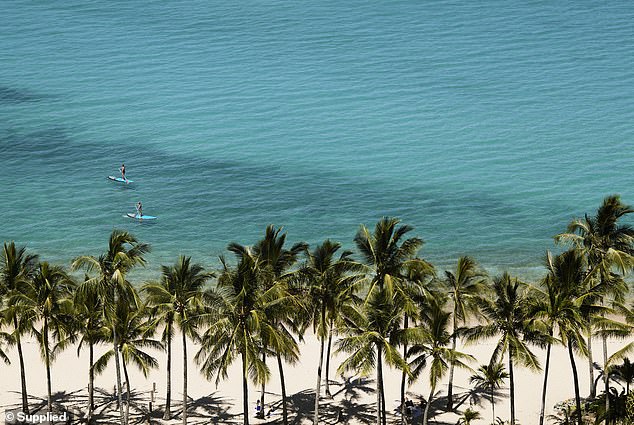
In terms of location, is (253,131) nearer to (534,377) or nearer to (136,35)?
(136,35)

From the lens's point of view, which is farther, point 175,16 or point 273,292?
point 175,16

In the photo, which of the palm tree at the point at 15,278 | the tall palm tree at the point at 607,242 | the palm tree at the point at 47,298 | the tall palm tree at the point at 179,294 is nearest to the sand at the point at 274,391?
the tall palm tree at the point at 607,242

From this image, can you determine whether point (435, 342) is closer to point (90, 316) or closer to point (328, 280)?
point (328, 280)

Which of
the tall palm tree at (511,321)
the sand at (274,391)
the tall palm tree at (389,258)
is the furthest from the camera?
the sand at (274,391)

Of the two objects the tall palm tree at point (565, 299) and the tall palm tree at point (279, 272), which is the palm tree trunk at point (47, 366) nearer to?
the tall palm tree at point (279, 272)

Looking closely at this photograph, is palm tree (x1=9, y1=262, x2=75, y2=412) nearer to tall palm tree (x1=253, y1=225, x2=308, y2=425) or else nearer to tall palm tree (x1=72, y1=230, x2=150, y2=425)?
tall palm tree (x1=72, y1=230, x2=150, y2=425)

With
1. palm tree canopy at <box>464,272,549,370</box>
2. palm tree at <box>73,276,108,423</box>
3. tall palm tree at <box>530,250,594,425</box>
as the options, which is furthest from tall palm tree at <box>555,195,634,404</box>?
palm tree at <box>73,276,108,423</box>

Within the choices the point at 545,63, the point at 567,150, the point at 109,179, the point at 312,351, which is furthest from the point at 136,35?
the point at 312,351
